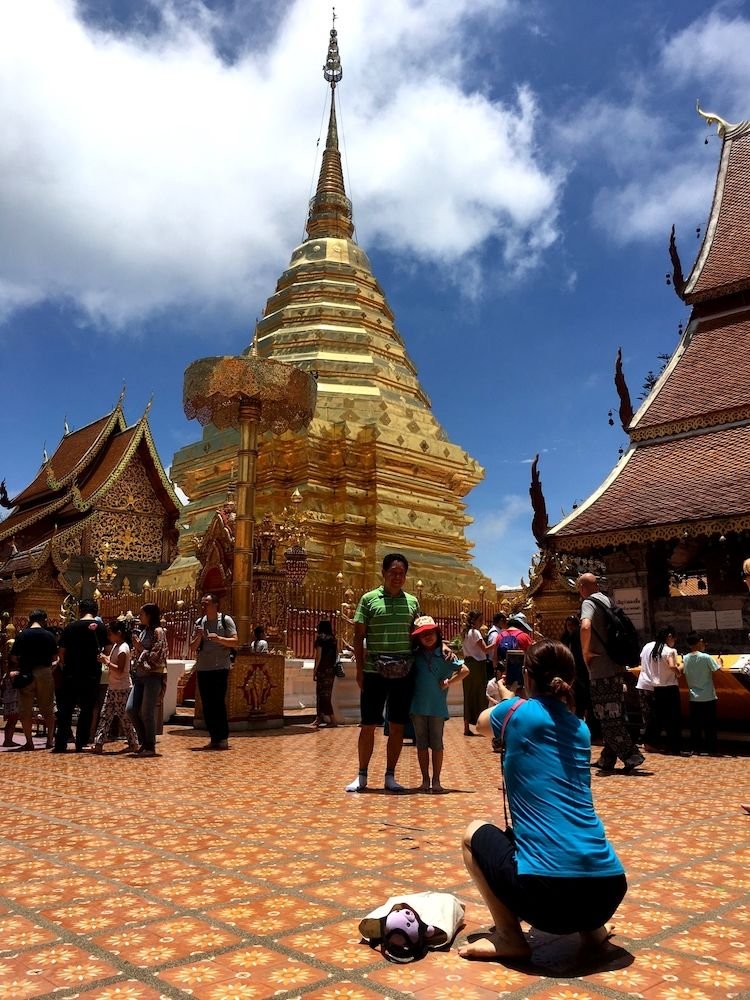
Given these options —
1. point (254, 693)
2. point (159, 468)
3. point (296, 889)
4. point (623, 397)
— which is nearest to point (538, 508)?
point (623, 397)

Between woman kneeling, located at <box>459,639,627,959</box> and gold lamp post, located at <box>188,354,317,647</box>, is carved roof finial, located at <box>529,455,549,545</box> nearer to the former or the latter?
gold lamp post, located at <box>188,354,317,647</box>

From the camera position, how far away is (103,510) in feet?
80.0

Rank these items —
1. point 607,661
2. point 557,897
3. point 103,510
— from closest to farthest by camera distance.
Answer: point 557,897 < point 607,661 < point 103,510

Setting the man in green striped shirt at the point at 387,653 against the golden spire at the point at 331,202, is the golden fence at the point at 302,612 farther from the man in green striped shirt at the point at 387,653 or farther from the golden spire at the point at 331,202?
the golden spire at the point at 331,202

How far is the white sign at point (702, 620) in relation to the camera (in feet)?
32.9

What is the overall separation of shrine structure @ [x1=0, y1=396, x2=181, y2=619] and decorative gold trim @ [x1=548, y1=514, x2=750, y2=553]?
568 inches

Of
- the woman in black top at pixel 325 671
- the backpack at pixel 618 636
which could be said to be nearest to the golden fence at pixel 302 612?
the woman in black top at pixel 325 671

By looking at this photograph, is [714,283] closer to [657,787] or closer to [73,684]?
[657,787]

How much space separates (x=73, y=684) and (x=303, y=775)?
2.90 meters

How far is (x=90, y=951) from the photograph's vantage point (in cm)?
246

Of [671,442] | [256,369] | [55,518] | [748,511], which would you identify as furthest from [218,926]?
[55,518]

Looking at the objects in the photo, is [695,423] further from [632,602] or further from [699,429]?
[632,602]

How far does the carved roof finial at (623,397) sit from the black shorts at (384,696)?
7.95m

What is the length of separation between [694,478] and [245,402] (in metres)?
6.30
